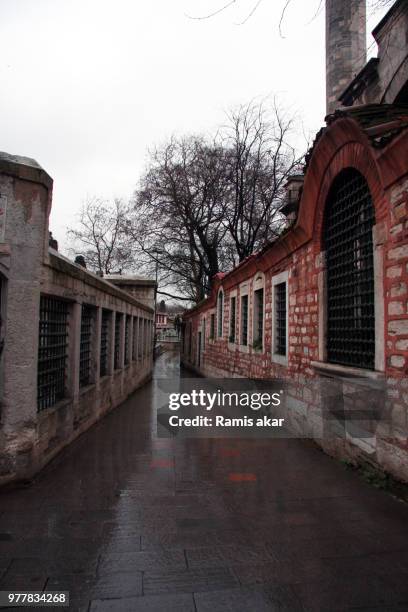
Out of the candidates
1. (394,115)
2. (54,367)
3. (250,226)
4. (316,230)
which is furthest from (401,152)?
(250,226)

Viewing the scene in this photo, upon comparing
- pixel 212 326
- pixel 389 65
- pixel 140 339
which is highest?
pixel 389 65

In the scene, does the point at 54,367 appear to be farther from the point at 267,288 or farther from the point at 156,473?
the point at 267,288

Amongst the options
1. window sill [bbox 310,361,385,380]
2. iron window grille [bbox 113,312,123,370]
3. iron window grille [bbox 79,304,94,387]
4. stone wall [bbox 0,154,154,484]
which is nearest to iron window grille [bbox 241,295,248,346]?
iron window grille [bbox 113,312,123,370]

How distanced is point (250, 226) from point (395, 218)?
52.0 ft

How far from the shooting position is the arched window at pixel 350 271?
178 inches

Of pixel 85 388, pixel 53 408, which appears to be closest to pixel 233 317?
pixel 85 388

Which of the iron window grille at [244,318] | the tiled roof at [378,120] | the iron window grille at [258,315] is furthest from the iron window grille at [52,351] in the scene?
the iron window grille at [244,318]

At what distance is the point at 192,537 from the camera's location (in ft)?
9.65

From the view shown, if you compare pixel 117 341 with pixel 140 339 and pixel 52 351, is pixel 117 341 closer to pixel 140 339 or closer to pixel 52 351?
pixel 140 339

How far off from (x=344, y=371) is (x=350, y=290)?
3.34 feet

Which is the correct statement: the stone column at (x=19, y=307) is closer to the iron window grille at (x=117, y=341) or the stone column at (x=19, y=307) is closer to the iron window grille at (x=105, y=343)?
the iron window grille at (x=105, y=343)

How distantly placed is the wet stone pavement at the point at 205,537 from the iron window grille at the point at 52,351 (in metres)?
0.83

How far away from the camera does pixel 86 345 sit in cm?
691

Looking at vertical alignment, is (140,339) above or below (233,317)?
below
